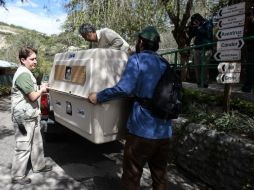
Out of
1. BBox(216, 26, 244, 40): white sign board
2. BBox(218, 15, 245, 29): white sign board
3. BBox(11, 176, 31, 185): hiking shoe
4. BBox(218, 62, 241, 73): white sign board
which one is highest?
BBox(218, 15, 245, 29): white sign board

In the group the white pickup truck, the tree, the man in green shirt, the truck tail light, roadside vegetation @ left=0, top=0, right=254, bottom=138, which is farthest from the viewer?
the tree

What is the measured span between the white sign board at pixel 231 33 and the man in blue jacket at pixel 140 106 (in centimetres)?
168

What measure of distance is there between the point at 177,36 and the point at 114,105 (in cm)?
867

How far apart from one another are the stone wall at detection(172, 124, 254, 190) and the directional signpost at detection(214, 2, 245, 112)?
29.0 inches

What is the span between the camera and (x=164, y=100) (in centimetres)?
309

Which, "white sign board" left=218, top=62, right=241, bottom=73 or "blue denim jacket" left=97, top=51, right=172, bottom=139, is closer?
"blue denim jacket" left=97, top=51, right=172, bottom=139

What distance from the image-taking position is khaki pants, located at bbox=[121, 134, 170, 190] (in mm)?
3178

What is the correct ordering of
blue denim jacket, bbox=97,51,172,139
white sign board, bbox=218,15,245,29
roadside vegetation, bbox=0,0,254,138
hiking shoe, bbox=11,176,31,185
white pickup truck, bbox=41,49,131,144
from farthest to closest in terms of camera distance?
roadside vegetation, bbox=0,0,254,138 < white sign board, bbox=218,15,245,29 < hiking shoe, bbox=11,176,31,185 < white pickup truck, bbox=41,49,131,144 < blue denim jacket, bbox=97,51,172,139

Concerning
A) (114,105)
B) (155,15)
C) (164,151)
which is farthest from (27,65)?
(155,15)

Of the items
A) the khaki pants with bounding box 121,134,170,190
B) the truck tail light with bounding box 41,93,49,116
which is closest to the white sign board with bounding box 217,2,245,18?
the khaki pants with bounding box 121,134,170,190

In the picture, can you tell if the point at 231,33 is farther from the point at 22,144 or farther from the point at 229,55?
the point at 22,144

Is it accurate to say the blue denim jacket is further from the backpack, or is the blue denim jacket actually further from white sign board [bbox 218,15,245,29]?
white sign board [bbox 218,15,245,29]

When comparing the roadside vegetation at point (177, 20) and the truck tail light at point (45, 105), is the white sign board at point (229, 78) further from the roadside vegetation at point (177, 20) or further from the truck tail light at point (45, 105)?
the truck tail light at point (45, 105)

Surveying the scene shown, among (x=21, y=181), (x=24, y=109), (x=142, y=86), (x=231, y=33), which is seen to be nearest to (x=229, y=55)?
(x=231, y=33)
